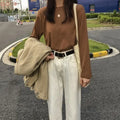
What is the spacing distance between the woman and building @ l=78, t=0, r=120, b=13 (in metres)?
41.4

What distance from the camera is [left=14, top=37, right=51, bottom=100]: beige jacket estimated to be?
2.00 meters

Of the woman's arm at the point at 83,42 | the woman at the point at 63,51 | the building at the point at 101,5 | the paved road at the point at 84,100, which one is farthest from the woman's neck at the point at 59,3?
the building at the point at 101,5

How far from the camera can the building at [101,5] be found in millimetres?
40778

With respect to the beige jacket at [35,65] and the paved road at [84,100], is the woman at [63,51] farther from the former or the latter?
the paved road at [84,100]

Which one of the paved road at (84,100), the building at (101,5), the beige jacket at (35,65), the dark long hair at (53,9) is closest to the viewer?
the dark long hair at (53,9)

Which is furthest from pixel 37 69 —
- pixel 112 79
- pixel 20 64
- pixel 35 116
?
pixel 112 79

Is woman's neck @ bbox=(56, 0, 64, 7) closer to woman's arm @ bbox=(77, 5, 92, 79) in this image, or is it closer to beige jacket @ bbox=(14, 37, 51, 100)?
woman's arm @ bbox=(77, 5, 92, 79)

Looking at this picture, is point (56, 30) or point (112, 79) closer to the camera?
point (56, 30)

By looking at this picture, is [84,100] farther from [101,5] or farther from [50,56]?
[101,5]

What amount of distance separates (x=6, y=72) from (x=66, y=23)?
160 inches

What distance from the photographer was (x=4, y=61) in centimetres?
687

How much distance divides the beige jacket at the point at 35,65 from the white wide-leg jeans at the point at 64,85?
0.22ft

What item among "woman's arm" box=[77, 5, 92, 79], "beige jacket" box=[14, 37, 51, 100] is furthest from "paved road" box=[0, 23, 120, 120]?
"woman's arm" box=[77, 5, 92, 79]

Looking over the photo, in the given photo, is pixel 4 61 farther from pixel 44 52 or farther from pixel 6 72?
pixel 44 52
